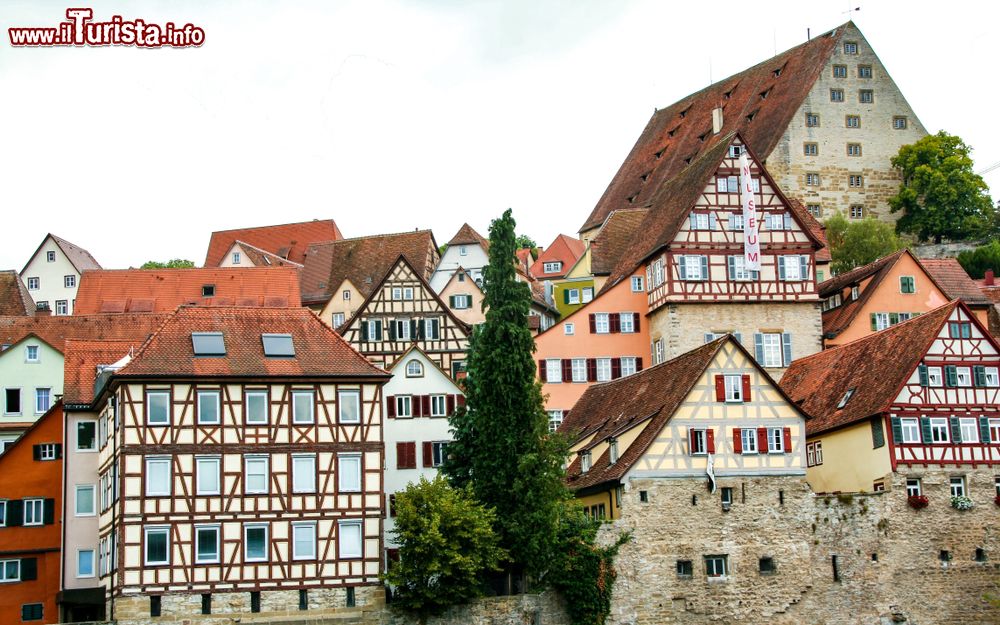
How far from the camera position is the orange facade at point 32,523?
196ft

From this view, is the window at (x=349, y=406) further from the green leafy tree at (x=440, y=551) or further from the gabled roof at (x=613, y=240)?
the gabled roof at (x=613, y=240)

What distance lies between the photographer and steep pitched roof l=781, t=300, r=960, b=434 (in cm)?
6188

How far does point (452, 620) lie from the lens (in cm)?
5447

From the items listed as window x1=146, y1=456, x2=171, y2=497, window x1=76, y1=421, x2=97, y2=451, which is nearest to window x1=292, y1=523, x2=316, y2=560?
window x1=146, y1=456, x2=171, y2=497

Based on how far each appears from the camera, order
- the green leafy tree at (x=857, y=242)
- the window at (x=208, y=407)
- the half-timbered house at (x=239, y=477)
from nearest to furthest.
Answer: the half-timbered house at (x=239, y=477), the window at (x=208, y=407), the green leafy tree at (x=857, y=242)

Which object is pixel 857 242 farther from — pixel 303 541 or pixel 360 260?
pixel 303 541

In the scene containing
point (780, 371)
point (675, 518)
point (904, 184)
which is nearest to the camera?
point (675, 518)

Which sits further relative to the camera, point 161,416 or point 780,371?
point 780,371

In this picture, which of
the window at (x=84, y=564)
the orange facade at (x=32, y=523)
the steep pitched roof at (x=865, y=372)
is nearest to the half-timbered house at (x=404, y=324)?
the steep pitched roof at (x=865, y=372)

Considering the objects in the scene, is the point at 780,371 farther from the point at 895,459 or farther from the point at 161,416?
the point at 161,416

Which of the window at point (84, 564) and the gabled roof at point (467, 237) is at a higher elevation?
the gabled roof at point (467, 237)

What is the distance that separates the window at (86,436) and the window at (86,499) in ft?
4.53

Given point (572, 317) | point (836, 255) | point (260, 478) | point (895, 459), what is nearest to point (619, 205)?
point (836, 255)

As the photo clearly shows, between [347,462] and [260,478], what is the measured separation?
9.27 ft
